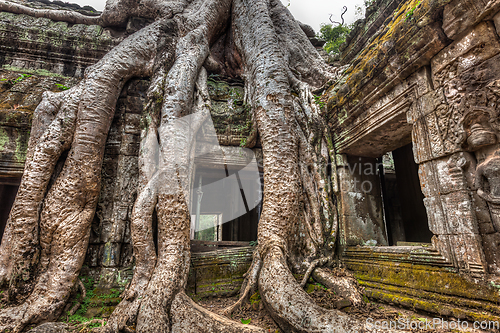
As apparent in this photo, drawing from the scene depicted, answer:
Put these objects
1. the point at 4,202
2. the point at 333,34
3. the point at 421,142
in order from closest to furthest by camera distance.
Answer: the point at 421,142 → the point at 4,202 → the point at 333,34

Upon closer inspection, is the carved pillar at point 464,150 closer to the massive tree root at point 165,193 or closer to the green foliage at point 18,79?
the massive tree root at point 165,193

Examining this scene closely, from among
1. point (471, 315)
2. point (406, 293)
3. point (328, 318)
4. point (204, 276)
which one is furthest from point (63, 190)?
point (471, 315)

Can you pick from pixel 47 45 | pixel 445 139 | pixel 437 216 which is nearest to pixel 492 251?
pixel 437 216

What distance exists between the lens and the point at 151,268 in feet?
8.68

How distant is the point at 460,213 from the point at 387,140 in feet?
4.71

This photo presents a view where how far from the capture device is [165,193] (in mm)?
2812

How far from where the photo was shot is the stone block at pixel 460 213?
1841mm

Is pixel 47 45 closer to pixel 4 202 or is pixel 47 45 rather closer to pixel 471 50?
pixel 4 202

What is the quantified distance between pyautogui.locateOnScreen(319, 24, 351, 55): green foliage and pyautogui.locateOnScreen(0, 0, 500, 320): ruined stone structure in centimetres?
420

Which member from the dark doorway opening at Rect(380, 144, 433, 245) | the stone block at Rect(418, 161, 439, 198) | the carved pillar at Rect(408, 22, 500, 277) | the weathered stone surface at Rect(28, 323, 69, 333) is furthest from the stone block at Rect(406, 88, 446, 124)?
the weathered stone surface at Rect(28, 323, 69, 333)

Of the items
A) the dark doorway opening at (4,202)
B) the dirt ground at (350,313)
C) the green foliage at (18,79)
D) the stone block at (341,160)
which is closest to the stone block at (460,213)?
the dirt ground at (350,313)

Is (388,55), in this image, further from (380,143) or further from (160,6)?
(160,6)

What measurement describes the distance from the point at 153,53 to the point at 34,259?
9.69 feet

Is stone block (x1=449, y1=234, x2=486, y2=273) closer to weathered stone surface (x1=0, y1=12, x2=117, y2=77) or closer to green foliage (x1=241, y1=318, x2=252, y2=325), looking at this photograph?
green foliage (x1=241, y1=318, x2=252, y2=325)
